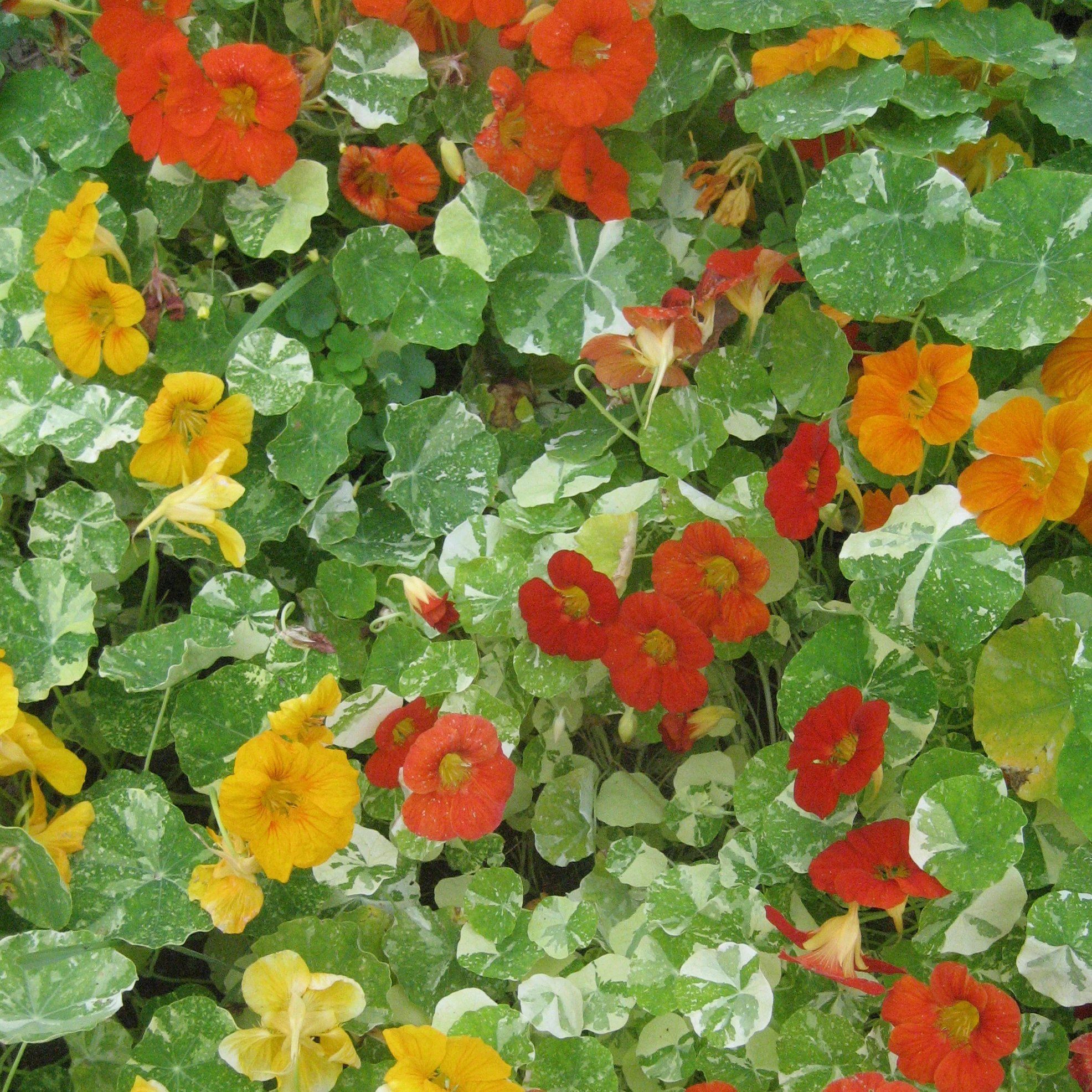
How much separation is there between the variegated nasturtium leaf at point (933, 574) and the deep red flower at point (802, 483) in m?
0.06

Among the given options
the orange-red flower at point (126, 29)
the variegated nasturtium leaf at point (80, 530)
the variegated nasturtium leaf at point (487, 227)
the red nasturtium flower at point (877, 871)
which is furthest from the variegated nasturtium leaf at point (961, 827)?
the orange-red flower at point (126, 29)

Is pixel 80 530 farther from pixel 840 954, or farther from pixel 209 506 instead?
pixel 840 954

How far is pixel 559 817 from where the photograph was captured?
4.56 feet

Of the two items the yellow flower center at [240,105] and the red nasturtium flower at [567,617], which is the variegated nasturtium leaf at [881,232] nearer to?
the red nasturtium flower at [567,617]

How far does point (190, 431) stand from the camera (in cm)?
141

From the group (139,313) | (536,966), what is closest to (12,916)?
(536,966)

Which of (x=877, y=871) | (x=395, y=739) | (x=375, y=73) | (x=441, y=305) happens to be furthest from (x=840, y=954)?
(x=375, y=73)

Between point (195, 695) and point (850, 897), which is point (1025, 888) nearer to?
point (850, 897)

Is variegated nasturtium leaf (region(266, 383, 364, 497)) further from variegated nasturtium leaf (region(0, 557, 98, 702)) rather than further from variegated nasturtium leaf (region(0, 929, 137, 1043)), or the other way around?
variegated nasturtium leaf (region(0, 929, 137, 1043))

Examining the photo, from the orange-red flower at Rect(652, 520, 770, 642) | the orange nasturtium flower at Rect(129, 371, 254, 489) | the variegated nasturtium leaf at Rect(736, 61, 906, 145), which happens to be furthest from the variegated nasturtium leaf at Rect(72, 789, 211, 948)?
the variegated nasturtium leaf at Rect(736, 61, 906, 145)

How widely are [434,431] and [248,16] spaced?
803mm

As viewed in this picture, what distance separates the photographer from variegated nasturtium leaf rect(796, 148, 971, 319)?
1.30 meters

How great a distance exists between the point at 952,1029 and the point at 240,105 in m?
1.41

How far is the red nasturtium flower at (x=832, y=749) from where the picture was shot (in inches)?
45.1
